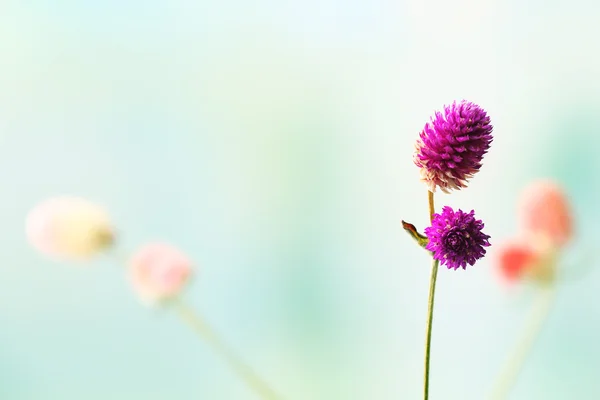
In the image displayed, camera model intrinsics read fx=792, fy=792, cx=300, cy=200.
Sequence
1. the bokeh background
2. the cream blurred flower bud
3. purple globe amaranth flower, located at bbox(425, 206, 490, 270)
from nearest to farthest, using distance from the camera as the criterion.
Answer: purple globe amaranth flower, located at bbox(425, 206, 490, 270), the cream blurred flower bud, the bokeh background

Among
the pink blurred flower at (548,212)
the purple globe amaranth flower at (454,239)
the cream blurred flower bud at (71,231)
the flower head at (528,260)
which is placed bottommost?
the cream blurred flower bud at (71,231)

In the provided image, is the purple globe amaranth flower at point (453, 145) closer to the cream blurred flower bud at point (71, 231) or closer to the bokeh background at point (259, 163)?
the cream blurred flower bud at point (71, 231)

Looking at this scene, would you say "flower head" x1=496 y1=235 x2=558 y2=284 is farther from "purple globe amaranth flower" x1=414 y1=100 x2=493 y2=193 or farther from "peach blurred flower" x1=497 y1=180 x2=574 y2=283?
"purple globe amaranth flower" x1=414 y1=100 x2=493 y2=193

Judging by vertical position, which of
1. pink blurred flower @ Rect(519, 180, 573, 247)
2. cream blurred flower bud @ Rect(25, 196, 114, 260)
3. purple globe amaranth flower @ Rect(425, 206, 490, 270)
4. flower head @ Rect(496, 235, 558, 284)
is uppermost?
pink blurred flower @ Rect(519, 180, 573, 247)

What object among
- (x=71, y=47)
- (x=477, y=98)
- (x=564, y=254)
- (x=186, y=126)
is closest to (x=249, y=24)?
(x=186, y=126)

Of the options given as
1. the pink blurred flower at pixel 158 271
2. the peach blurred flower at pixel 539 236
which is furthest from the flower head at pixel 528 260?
the pink blurred flower at pixel 158 271

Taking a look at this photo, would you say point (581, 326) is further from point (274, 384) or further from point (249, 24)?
point (249, 24)

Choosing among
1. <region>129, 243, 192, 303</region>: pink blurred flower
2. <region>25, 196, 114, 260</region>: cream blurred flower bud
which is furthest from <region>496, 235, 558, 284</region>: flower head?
<region>25, 196, 114, 260</region>: cream blurred flower bud
